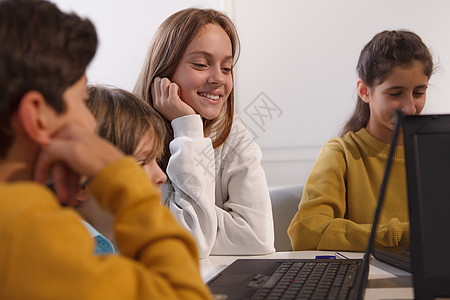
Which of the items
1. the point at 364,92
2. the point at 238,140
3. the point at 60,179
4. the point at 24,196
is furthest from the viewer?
the point at 364,92

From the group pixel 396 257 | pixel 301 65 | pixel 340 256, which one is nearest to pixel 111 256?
pixel 396 257

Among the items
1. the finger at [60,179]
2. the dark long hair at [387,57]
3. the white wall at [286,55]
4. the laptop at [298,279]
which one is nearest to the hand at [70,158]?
the finger at [60,179]

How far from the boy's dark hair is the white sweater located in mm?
808

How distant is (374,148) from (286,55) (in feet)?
4.89

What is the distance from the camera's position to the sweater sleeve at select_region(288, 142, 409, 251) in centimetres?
144

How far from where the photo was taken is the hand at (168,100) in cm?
165

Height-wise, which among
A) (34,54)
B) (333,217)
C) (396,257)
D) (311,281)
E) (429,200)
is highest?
(34,54)

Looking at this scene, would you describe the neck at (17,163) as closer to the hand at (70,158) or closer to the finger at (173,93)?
the hand at (70,158)

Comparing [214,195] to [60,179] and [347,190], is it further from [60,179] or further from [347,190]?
[60,179]

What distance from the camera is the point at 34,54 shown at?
1.98 ft

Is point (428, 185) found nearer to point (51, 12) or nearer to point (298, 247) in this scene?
point (51, 12)

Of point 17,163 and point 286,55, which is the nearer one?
point 17,163

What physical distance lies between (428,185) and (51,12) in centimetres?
52

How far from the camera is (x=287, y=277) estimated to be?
2.99ft
